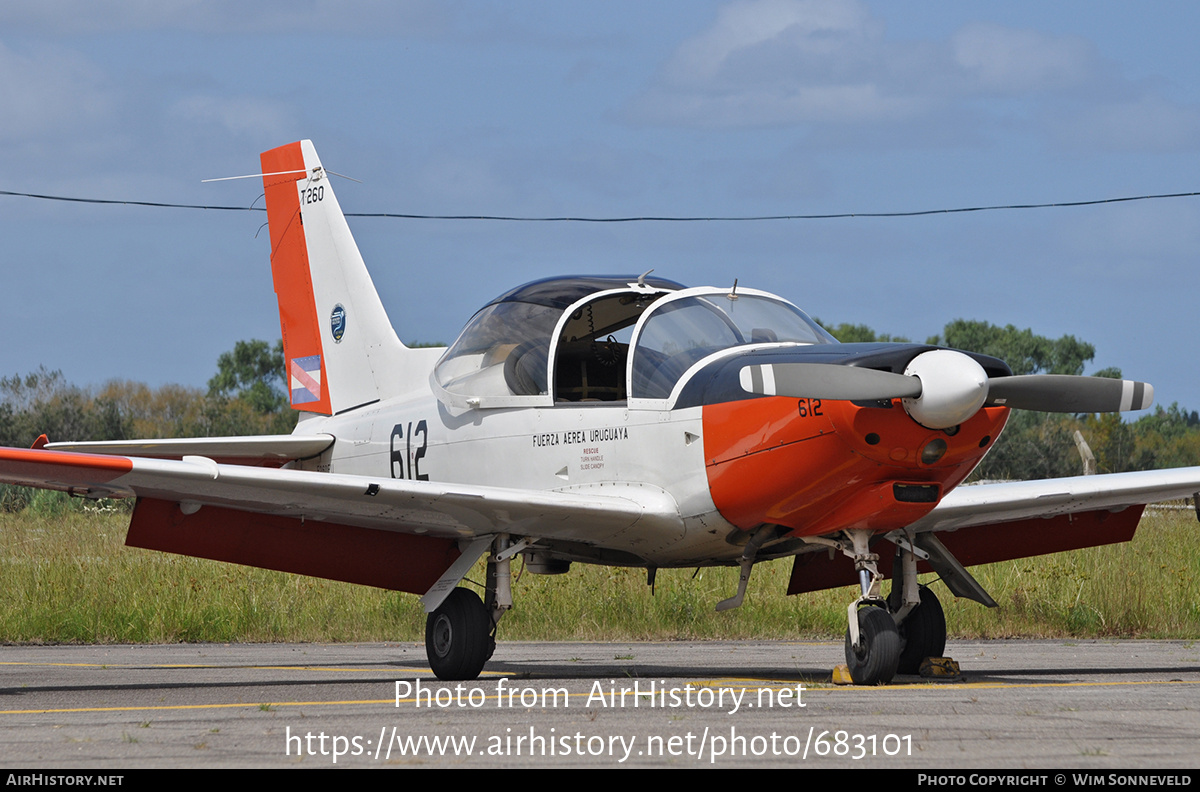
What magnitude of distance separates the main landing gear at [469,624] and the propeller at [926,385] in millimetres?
2685

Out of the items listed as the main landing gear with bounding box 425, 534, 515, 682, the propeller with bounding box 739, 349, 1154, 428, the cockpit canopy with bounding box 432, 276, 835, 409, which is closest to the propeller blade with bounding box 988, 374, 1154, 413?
the propeller with bounding box 739, 349, 1154, 428

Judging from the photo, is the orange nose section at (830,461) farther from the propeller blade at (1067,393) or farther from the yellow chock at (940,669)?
the yellow chock at (940,669)

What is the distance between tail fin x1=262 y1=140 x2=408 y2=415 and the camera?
12.5 m

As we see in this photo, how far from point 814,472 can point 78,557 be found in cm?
1185

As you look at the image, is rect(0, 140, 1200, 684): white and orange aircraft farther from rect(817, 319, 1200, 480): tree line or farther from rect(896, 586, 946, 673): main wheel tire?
rect(817, 319, 1200, 480): tree line

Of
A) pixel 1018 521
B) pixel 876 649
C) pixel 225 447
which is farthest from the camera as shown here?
pixel 225 447

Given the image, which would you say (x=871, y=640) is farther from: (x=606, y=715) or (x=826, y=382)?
(x=606, y=715)

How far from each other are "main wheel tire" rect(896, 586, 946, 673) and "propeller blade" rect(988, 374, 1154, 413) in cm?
206

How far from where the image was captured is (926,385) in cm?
735

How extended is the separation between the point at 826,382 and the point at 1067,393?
60.3 inches

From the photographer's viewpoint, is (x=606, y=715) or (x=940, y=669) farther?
(x=940, y=669)

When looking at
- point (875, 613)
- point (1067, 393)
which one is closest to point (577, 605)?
point (875, 613)

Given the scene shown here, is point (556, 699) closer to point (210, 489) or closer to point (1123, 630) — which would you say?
point (210, 489)
